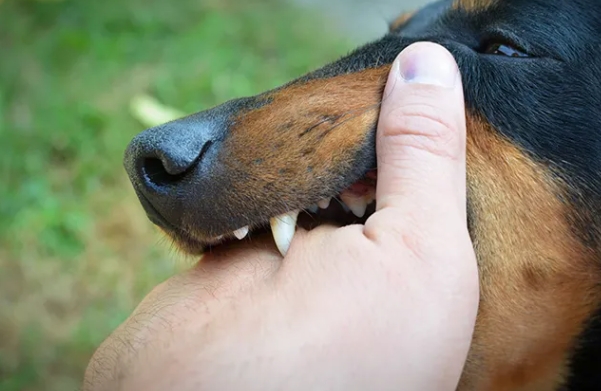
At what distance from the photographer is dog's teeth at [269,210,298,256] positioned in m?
1.86

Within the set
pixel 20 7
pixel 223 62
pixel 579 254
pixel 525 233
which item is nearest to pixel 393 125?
pixel 525 233

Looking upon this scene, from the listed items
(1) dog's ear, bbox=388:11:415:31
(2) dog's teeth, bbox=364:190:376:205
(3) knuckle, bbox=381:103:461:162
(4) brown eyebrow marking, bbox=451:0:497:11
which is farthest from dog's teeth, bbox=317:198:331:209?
(1) dog's ear, bbox=388:11:415:31

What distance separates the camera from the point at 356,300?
5.10 feet

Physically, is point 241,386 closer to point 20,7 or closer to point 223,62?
point 223,62

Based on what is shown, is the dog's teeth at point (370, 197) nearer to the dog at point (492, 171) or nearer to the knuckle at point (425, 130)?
the dog at point (492, 171)

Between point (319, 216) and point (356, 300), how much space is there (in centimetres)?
46

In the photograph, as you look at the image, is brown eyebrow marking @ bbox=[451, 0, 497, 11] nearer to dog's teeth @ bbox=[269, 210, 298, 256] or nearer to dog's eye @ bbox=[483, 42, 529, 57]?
dog's eye @ bbox=[483, 42, 529, 57]

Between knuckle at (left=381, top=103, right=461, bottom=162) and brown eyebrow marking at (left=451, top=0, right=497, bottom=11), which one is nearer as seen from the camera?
knuckle at (left=381, top=103, right=461, bottom=162)

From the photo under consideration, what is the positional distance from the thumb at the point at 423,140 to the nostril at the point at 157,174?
1.71ft

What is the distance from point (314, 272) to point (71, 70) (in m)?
4.33

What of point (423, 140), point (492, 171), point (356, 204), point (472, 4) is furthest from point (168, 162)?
point (472, 4)

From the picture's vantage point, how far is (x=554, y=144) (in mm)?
2000

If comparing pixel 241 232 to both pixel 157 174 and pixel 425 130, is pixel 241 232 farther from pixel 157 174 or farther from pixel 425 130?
pixel 425 130

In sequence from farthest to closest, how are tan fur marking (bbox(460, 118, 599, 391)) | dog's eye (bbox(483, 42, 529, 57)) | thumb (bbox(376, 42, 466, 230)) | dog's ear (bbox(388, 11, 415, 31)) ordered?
dog's ear (bbox(388, 11, 415, 31)) < dog's eye (bbox(483, 42, 529, 57)) < tan fur marking (bbox(460, 118, 599, 391)) < thumb (bbox(376, 42, 466, 230))
